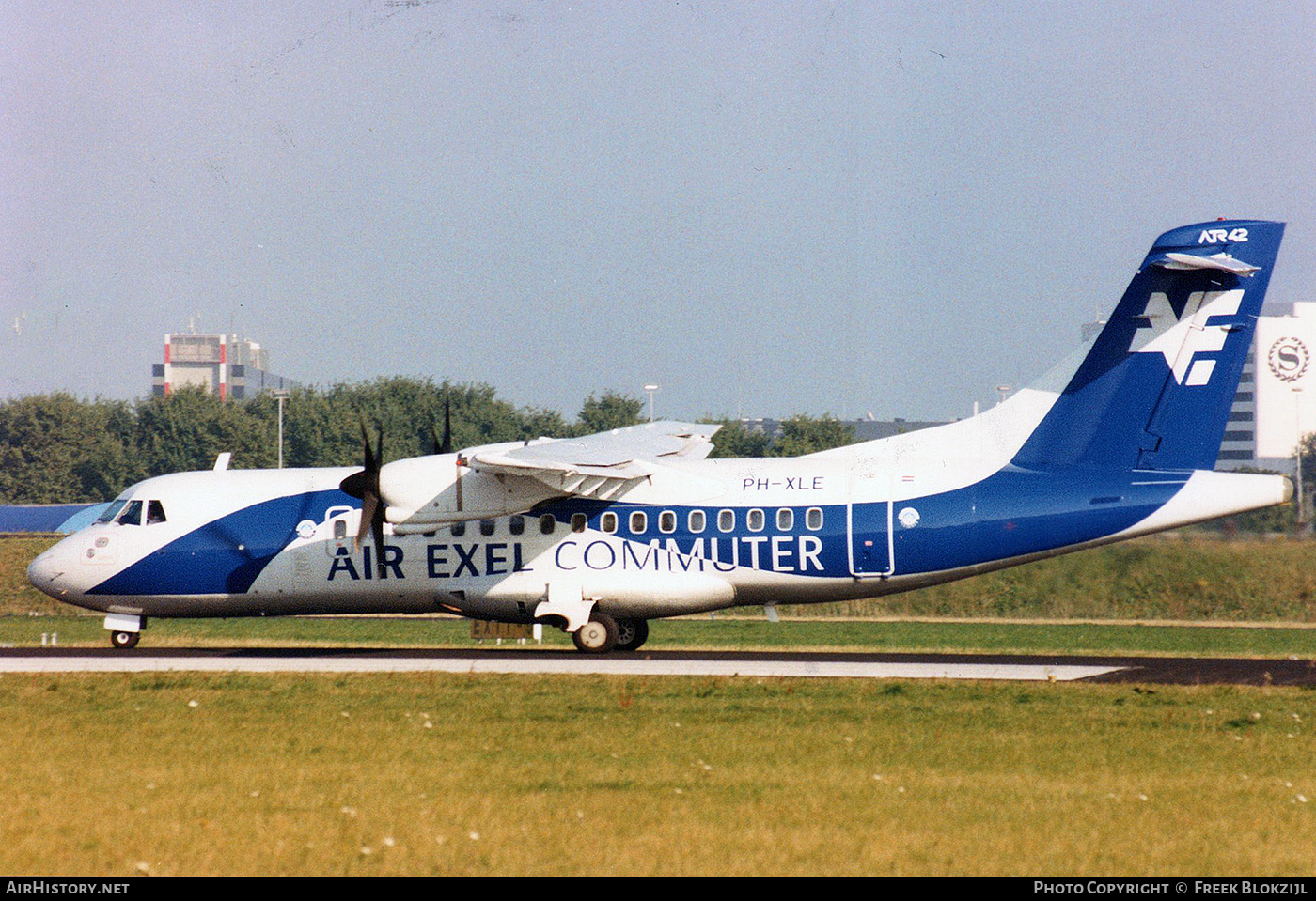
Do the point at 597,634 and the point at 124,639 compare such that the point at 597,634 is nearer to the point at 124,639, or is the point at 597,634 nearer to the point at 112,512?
the point at 124,639

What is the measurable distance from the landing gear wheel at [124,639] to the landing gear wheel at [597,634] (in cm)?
976

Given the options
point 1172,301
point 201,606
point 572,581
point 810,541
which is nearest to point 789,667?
point 810,541

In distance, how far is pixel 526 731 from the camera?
56.0 ft

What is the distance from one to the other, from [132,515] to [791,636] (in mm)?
19559

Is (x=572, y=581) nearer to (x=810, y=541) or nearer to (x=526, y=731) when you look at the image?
(x=810, y=541)

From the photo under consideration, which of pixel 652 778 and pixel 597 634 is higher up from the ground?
pixel 597 634

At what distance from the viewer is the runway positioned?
22.6m

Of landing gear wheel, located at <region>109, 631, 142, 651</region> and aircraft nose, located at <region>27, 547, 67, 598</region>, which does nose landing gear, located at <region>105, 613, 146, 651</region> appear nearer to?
landing gear wheel, located at <region>109, 631, 142, 651</region>

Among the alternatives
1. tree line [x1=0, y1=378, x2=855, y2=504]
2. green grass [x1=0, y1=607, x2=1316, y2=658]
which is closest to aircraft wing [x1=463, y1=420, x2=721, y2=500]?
green grass [x1=0, y1=607, x2=1316, y2=658]

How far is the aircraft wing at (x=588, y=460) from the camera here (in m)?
24.0

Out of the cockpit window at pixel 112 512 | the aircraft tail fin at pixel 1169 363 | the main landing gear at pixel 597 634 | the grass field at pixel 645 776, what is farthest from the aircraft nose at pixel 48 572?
the aircraft tail fin at pixel 1169 363

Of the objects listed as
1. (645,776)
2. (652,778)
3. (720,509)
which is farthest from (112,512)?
(652,778)

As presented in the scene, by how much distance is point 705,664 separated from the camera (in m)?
24.8

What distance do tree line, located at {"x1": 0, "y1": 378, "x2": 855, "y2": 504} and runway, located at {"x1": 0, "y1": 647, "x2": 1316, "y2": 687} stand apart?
45.4 m
